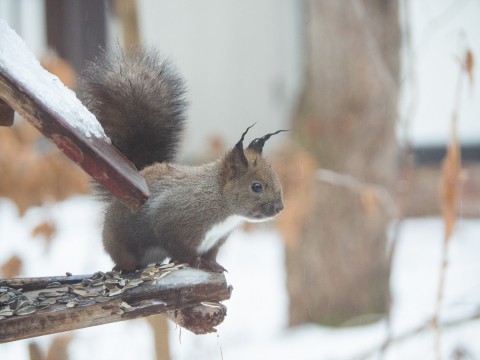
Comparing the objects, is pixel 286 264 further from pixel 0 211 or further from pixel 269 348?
pixel 0 211

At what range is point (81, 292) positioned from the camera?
3.67 ft

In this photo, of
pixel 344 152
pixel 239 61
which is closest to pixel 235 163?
pixel 344 152

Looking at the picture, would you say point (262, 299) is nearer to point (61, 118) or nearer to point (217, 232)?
point (217, 232)

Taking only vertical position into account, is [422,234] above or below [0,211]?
below

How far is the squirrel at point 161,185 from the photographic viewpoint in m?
1.29

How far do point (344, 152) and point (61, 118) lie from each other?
7.79ft

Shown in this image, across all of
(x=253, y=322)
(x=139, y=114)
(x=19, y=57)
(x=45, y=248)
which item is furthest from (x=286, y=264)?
(x=19, y=57)

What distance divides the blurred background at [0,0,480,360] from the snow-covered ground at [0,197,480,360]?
1 centimetres

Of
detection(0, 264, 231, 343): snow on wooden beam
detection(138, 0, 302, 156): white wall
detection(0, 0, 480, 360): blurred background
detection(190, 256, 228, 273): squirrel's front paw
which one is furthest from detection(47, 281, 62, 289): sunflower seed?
detection(138, 0, 302, 156): white wall

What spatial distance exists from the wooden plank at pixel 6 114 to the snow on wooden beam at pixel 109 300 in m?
0.27

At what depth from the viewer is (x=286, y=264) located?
11.5 ft

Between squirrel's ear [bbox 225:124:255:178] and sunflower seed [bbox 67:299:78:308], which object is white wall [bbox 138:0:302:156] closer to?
squirrel's ear [bbox 225:124:255:178]

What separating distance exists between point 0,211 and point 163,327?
229cm

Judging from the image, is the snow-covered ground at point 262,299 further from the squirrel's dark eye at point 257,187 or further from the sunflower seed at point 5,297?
the sunflower seed at point 5,297
